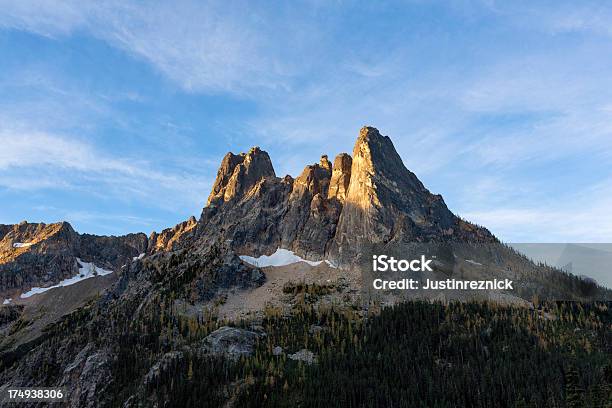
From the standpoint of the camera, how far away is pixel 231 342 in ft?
518

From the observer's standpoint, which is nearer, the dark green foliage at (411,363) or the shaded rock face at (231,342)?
the dark green foliage at (411,363)

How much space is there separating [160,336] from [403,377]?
280ft

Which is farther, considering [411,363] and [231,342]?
[231,342]

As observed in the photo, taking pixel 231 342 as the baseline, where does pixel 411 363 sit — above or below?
below

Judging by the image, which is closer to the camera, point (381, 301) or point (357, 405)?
point (357, 405)

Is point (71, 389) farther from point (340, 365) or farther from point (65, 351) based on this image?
point (340, 365)

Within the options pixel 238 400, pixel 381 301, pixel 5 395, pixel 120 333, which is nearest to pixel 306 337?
pixel 238 400

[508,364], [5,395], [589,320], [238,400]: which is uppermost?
[589,320]

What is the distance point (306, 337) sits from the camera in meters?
160

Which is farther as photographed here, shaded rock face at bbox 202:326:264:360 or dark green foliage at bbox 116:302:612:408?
shaded rock face at bbox 202:326:264:360

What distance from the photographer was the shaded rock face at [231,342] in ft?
503

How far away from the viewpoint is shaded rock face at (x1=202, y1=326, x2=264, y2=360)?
153375 millimetres

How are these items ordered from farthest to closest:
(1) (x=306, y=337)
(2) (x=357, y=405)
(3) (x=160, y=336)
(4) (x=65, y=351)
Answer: (4) (x=65, y=351), (3) (x=160, y=336), (1) (x=306, y=337), (2) (x=357, y=405)

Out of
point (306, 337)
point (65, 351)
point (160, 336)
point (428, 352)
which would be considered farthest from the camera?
point (65, 351)
